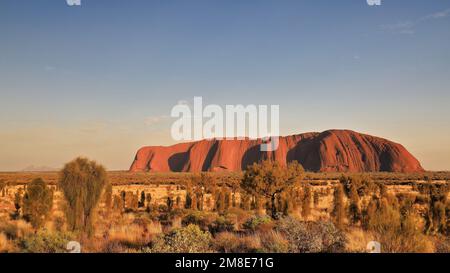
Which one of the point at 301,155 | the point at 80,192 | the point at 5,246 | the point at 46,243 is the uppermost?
the point at 80,192

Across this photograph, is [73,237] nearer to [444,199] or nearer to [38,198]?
[38,198]

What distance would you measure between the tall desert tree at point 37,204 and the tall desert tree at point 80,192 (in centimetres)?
415

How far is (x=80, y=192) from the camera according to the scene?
11.5 meters

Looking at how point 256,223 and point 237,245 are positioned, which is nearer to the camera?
point 237,245

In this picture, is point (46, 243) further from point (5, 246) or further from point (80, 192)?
point (80, 192)

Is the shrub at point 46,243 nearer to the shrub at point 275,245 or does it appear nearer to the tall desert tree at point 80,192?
the tall desert tree at point 80,192

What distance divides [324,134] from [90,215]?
13061 centimetres

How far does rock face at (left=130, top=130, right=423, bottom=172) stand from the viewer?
121m

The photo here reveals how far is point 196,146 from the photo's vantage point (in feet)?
498

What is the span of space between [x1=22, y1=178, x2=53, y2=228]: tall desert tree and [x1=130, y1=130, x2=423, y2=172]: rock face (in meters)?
106

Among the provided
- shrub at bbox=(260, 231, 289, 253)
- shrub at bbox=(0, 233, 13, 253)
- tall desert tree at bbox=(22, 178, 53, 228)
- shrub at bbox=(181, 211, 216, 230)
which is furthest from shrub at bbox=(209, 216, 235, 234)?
tall desert tree at bbox=(22, 178, 53, 228)

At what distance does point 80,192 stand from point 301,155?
126215mm

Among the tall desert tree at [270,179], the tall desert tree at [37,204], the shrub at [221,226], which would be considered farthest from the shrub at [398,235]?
the tall desert tree at [37,204]

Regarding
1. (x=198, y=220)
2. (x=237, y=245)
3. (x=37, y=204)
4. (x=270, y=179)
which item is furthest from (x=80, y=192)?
(x=270, y=179)
